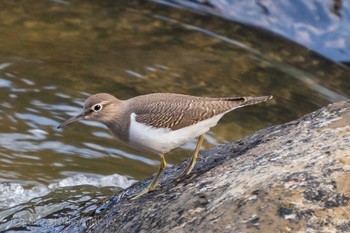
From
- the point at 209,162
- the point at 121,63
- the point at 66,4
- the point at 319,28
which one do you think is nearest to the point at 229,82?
the point at 121,63

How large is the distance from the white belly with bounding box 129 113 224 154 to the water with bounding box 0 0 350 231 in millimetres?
882

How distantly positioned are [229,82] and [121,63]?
3.99 feet

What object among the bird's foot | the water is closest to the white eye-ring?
the bird's foot

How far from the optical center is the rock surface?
3.37m

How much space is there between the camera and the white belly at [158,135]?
4574mm

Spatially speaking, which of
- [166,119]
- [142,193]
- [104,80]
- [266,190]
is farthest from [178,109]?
[104,80]

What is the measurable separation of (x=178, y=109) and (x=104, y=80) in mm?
3894

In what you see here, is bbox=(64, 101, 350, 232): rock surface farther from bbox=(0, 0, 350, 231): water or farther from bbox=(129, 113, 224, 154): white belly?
bbox=(0, 0, 350, 231): water

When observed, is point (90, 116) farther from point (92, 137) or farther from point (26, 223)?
point (92, 137)

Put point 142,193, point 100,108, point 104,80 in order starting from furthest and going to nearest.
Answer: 1. point 104,80
2. point 100,108
3. point 142,193

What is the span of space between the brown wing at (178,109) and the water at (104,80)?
3.18ft

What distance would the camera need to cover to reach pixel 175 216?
377cm

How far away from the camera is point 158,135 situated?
4.58 metres

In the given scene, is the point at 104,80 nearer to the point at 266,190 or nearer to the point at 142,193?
the point at 142,193
